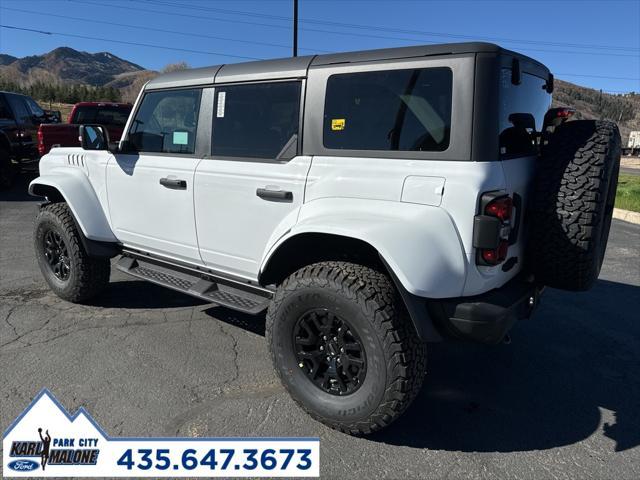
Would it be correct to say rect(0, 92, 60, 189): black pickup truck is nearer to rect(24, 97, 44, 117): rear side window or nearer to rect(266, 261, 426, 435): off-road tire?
rect(24, 97, 44, 117): rear side window

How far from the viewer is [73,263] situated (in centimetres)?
411

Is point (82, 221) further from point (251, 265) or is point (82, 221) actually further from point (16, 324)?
point (251, 265)

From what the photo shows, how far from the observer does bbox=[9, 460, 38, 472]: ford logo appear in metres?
2.30

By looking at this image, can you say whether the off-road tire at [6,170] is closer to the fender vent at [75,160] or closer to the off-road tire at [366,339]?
the fender vent at [75,160]

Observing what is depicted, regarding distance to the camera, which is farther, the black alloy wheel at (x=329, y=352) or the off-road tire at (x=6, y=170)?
the off-road tire at (x=6, y=170)

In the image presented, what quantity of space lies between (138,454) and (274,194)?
1.58 meters

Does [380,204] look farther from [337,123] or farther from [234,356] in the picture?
[234,356]

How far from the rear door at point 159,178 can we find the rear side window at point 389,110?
1179mm

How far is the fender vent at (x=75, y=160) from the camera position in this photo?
4.12 meters

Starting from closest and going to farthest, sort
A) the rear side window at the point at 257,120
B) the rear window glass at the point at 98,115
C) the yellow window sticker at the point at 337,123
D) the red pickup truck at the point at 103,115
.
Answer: the yellow window sticker at the point at 337,123 → the rear side window at the point at 257,120 → the red pickup truck at the point at 103,115 → the rear window glass at the point at 98,115

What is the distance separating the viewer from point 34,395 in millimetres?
2855

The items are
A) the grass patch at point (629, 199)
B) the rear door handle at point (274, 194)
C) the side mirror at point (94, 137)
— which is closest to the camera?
the rear door handle at point (274, 194)

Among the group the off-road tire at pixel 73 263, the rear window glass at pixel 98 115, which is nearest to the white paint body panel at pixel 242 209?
the off-road tire at pixel 73 263

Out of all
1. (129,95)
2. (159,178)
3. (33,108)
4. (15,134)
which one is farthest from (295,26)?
(129,95)
